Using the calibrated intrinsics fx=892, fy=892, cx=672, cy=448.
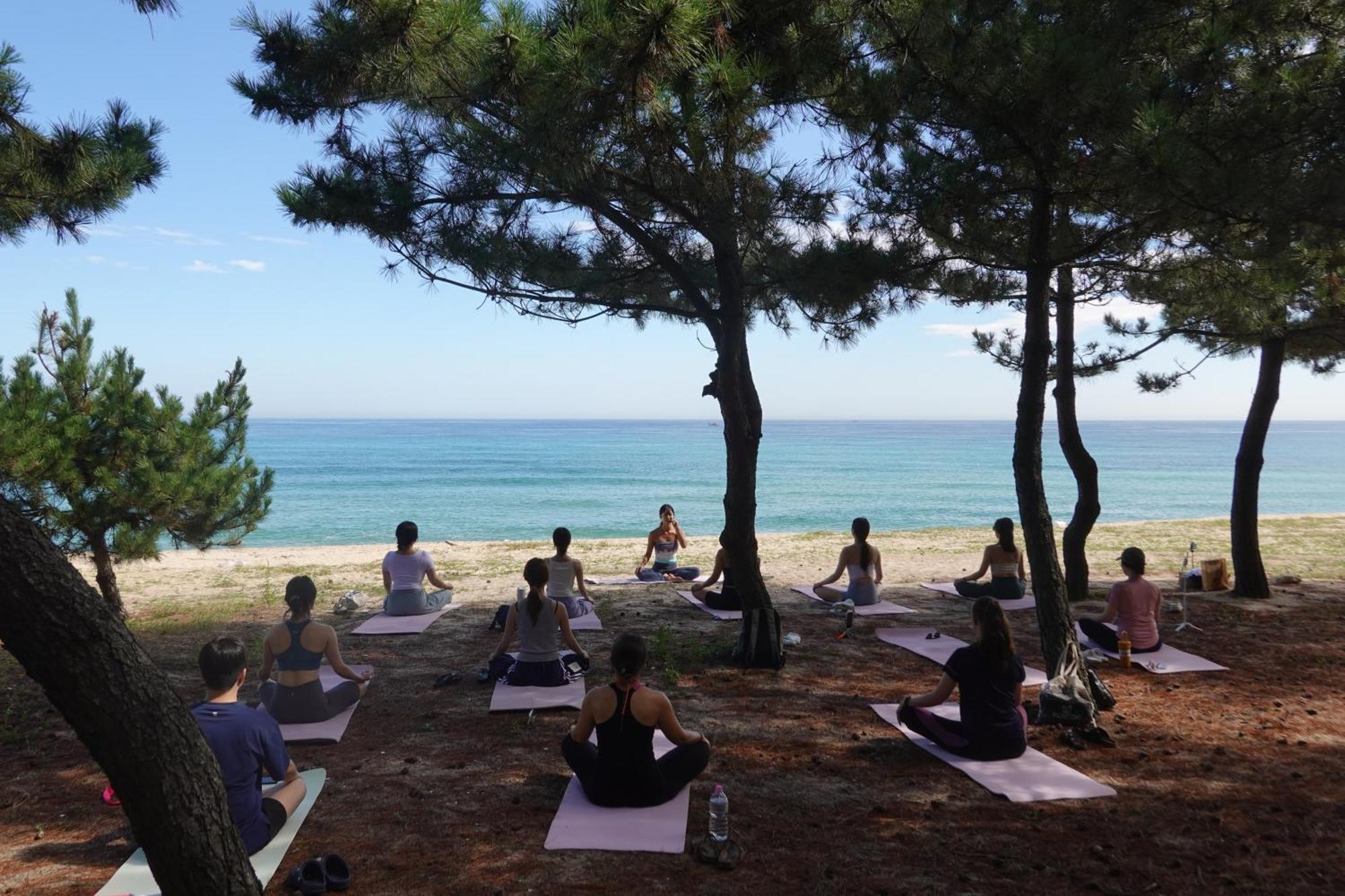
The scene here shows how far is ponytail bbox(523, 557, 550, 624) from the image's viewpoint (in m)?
6.51

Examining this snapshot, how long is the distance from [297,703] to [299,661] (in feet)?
0.89

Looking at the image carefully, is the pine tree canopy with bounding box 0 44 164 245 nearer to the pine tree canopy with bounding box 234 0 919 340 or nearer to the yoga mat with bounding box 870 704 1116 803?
the pine tree canopy with bounding box 234 0 919 340

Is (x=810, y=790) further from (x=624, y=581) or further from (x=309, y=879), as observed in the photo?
(x=624, y=581)

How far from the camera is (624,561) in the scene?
52.3 feet

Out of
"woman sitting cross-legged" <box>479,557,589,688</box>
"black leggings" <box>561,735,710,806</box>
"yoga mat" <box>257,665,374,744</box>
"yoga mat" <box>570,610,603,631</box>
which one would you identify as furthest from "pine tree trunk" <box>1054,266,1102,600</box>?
"yoga mat" <box>257,665,374,744</box>

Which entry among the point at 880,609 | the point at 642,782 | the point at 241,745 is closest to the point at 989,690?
the point at 642,782

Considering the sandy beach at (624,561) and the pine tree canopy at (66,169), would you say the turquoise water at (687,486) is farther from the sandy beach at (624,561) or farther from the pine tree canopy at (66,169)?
the pine tree canopy at (66,169)

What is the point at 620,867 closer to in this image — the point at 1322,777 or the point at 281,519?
the point at 1322,777

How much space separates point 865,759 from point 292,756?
3421 millimetres

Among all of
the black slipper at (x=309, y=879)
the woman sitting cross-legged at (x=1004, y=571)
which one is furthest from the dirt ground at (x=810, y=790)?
the woman sitting cross-legged at (x=1004, y=571)

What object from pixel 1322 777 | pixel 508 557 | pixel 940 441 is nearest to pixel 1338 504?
pixel 508 557

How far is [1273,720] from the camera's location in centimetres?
597

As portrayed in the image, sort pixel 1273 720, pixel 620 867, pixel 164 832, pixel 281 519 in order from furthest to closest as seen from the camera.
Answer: pixel 281 519 → pixel 1273 720 → pixel 620 867 → pixel 164 832

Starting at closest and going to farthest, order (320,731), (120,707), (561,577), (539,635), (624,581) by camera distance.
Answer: (120,707) < (320,731) < (539,635) < (561,577) < (624,581)
